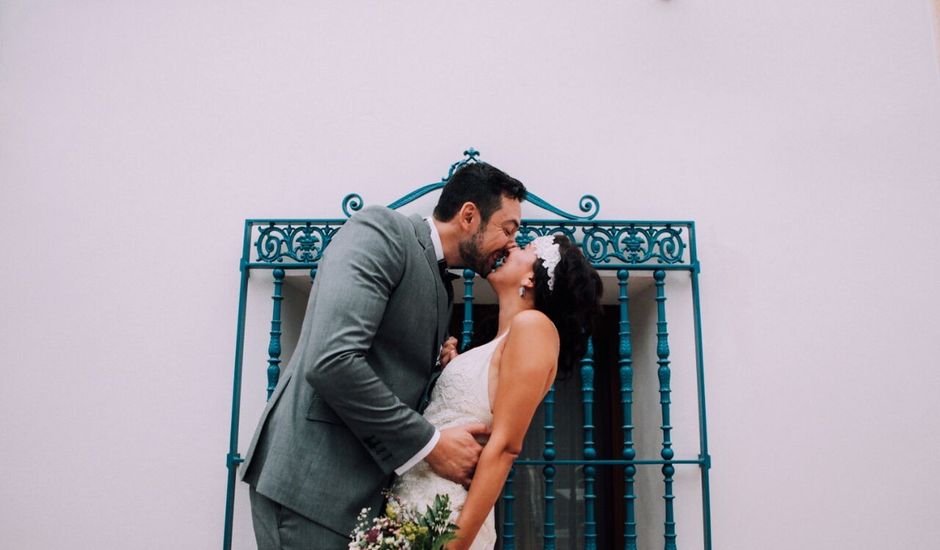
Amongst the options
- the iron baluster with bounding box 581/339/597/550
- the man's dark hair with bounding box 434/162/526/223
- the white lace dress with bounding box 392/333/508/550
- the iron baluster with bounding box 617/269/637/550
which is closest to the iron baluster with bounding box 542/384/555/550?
the iron baluster with bounding box 581/339/597/550

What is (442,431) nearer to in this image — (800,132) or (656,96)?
(656,96)

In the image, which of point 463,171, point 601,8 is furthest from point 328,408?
point 601,8

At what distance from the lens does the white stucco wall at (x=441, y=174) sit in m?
2.49

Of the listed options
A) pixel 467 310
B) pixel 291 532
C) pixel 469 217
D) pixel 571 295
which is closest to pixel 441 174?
pixel 467 310

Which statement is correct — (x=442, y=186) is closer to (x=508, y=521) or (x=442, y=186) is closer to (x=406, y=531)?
(x=508, y=521)

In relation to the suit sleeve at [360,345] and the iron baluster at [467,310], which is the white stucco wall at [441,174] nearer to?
the iron baluster at [467,310]

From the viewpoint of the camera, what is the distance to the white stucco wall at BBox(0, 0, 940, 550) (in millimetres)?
2492

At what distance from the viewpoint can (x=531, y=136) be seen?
2.71 meters

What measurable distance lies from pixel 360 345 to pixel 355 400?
124 millimetres

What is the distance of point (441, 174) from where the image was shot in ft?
8.73

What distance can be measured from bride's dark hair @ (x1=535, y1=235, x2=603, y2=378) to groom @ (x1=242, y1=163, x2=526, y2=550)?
36cm

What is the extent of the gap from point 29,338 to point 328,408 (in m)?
1.71

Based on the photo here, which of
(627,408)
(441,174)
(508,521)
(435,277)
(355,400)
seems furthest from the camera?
(441,174)

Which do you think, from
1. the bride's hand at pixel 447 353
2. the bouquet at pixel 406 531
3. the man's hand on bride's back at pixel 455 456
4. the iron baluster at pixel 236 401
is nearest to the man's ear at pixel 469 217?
the bride's hand at pixel 447 353
